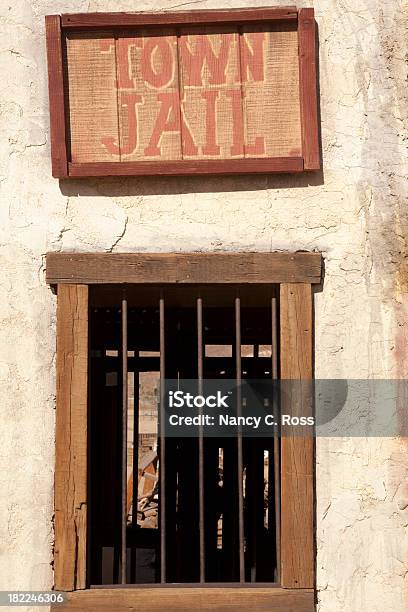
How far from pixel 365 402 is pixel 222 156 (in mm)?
1520

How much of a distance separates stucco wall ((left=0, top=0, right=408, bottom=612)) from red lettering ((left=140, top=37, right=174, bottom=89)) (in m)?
0.22

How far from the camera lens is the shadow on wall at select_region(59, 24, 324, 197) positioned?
462 cm

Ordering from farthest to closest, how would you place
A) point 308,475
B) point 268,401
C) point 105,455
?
point 105,455
point 268,401
point 308,475

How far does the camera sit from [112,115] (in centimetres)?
465

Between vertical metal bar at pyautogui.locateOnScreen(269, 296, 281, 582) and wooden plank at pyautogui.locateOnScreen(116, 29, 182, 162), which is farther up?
wooden plank at pyautogui.locateOnScreen(116, 29, 182, 162)

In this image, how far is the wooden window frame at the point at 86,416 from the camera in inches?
173

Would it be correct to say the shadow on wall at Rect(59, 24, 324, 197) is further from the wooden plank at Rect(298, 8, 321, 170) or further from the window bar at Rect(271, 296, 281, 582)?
the window bar at Rect(271, 296, 281, 582)

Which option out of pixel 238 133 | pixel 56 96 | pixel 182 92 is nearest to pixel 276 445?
pixel 238 133

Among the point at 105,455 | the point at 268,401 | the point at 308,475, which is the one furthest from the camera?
the point at 105,455

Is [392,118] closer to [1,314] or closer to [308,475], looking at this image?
[308,475]

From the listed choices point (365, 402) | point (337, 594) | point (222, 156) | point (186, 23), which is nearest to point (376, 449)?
point (365, 402)

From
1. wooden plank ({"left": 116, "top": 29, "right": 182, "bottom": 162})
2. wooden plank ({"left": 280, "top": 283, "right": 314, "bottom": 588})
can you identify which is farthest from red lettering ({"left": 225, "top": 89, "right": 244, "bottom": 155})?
wooden plank ({"left": 280, "top": 283, "right": 314, "bottom": 588})

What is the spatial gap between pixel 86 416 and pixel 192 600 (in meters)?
1.09

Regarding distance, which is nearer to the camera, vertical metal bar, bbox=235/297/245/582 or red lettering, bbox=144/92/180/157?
vertical metal bar, bbox=235/297/245/582
